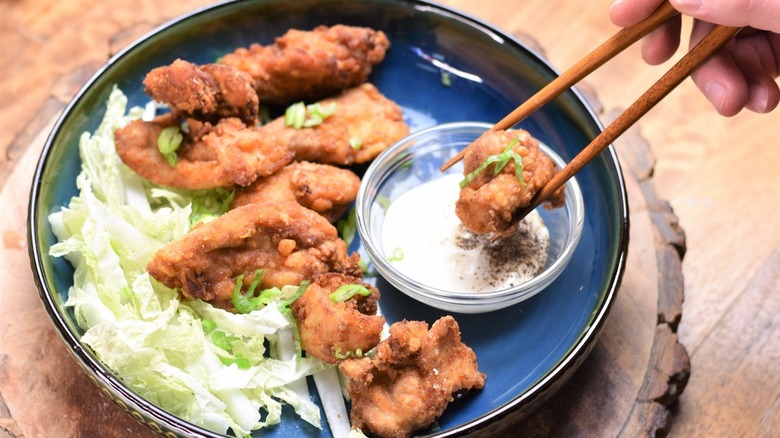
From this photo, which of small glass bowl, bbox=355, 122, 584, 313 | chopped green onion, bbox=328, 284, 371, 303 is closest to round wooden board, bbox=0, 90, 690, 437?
small glass bowl, bbox=355, 122, 584, 313

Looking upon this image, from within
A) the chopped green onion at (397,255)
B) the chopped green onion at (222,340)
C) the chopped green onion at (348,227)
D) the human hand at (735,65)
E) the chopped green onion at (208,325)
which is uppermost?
the human hand at (735,65)

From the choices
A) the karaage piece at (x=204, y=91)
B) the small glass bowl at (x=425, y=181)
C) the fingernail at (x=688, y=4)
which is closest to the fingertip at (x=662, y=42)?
the small glass bowl at (x=425, y=181)

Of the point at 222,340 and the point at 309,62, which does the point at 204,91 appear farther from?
the point at 222,340

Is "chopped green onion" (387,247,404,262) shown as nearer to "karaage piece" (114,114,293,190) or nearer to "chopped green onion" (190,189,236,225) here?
"karaage piece" (114,114,293,190)

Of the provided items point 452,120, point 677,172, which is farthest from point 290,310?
point 677,172

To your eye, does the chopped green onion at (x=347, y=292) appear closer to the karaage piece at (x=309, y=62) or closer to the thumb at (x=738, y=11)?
the karaage piece at (x=309, y=62)
